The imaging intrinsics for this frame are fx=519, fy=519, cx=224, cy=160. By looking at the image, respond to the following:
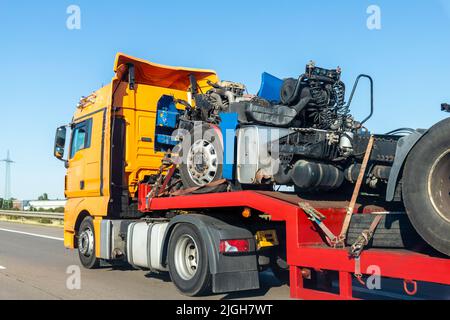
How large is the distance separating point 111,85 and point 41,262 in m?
4.44

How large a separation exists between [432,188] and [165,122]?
609 centimetres

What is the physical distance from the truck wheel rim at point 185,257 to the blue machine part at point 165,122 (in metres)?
2.69

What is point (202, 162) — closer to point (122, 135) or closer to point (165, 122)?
point (165, 122)

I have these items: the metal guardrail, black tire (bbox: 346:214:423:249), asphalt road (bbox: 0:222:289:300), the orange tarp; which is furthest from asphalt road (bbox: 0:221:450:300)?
the metal guardrail

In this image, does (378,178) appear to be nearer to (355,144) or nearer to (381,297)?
(355,144)

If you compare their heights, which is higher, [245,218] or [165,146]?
[165,146]

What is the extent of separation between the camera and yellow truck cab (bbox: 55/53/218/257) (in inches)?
377

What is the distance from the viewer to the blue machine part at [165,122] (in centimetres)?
956

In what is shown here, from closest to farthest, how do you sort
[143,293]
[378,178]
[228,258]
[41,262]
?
[378,178], [228,258], [143,293], [41,262]

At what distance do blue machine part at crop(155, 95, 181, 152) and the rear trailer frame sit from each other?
284 cm

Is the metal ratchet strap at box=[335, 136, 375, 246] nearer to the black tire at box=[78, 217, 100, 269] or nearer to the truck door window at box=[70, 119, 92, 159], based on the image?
the black tire at box=[78, 217, 100, 269]

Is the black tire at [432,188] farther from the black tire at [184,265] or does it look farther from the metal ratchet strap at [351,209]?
the black tire at [184,265]

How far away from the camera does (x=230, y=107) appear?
22.9 feet

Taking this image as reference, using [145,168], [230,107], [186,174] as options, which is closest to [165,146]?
[145,168]
